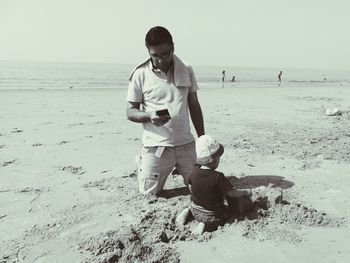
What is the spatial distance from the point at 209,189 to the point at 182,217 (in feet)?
1.44

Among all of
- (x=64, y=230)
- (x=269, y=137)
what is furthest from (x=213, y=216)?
(x=269, y=137)

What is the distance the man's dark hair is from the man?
27 cm

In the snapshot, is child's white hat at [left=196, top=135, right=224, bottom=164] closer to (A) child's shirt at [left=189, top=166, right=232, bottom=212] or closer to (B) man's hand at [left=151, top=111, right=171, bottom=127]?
(A) child's shirt at [left=189, top=166, right=232, bottom=212]

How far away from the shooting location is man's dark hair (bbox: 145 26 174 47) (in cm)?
386

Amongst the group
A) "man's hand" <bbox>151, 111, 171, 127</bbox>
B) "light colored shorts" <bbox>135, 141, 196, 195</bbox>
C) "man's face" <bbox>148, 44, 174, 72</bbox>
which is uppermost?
"man's face" <bbox>148, 44, 174, 72</bbox>

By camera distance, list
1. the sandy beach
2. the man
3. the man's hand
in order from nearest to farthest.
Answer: the sandy beach < the man's hand < the man

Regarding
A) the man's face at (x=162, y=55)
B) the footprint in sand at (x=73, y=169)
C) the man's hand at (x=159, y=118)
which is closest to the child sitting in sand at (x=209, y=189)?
the man's hand at (x=159, y=118)

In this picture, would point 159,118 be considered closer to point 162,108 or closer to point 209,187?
point 162,108

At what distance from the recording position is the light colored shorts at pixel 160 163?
433cm

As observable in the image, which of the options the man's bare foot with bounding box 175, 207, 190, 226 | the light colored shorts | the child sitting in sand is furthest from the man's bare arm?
the man's bare foot with bounding box 175, 207, 190, 226

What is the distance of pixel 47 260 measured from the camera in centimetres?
300

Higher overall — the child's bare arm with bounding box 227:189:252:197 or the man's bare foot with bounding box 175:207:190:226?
the child's bare arm with bounding box 227:189:252:197

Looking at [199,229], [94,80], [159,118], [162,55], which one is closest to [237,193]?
[199,229]

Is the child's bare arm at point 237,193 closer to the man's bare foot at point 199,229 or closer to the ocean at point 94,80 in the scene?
the man's bare foot at point 199,229
